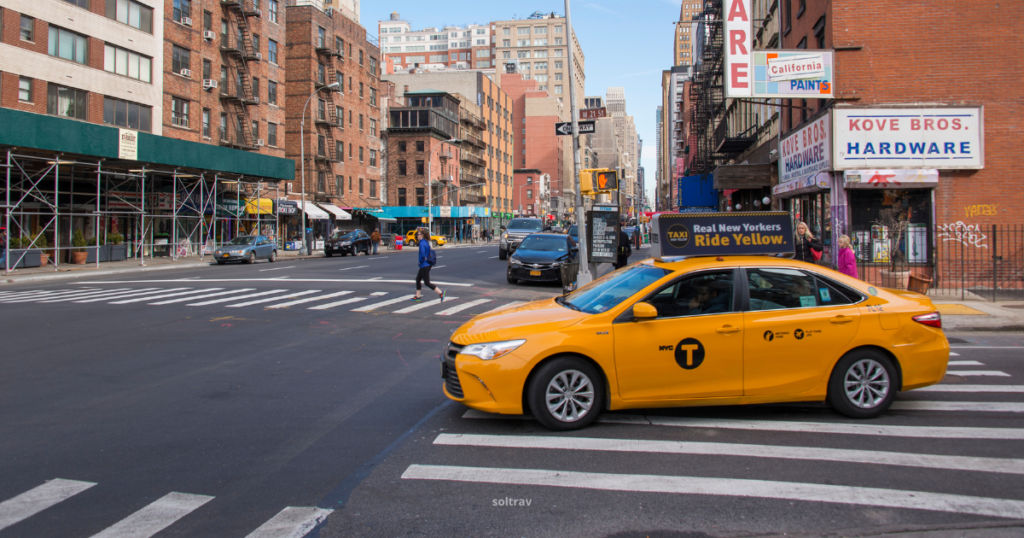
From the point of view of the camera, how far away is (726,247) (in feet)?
21.2

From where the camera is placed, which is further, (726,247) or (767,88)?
(767,88)

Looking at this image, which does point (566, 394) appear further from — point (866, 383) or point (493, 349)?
point (866, 383)

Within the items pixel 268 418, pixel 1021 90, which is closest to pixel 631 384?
pixel 268 418

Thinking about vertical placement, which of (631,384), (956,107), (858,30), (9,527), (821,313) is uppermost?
(858,30)

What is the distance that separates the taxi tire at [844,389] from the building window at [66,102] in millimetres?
37018

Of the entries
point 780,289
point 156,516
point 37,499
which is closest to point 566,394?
point 780,289

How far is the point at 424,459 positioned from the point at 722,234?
142 inches

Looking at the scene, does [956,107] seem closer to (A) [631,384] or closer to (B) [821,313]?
(B) [821,313]

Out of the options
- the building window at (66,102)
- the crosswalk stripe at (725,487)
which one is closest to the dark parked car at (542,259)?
the crosswalk stripe at (725,487)

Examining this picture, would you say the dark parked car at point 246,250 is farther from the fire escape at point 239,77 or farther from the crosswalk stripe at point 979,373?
the crosswalk stripe at point 979,373

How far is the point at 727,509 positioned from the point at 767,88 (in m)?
16.4

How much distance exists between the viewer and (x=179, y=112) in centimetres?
4006

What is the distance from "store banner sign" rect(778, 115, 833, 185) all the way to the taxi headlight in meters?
14.7

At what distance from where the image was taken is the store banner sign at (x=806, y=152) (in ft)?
57.4
